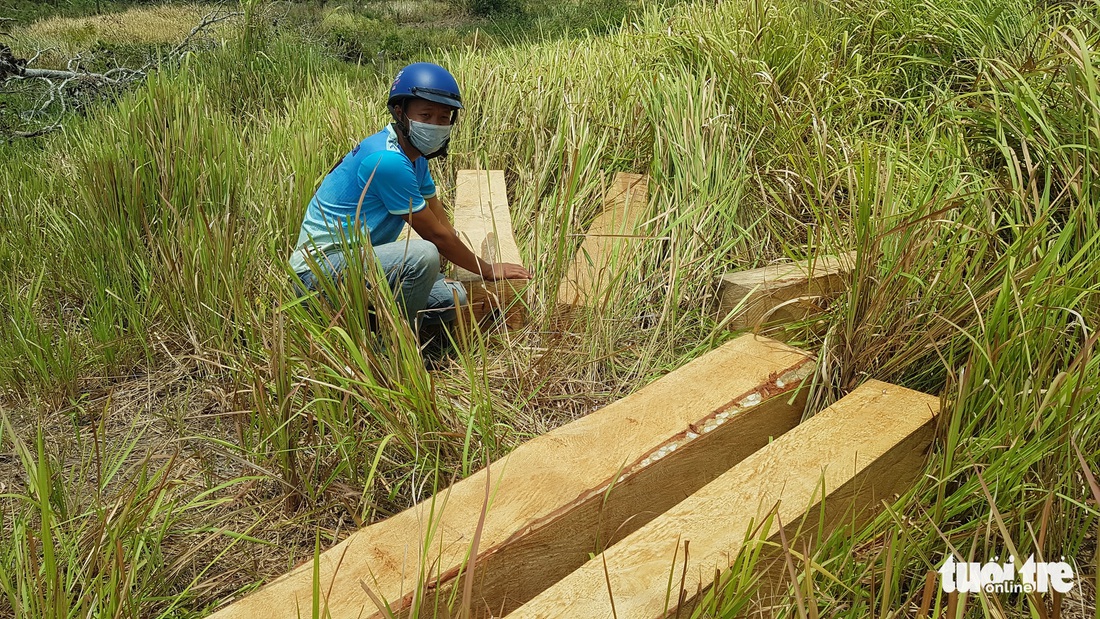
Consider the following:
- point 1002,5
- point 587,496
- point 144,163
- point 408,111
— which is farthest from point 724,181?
point 144,163

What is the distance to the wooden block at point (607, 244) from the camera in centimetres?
267

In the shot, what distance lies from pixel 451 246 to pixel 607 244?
0.58 meters

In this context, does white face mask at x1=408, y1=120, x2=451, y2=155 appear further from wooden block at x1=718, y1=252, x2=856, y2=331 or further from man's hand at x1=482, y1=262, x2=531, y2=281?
wooden block at x1=718, y1=252, x2=856, y2=331

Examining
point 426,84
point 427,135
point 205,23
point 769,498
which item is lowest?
point 769,498

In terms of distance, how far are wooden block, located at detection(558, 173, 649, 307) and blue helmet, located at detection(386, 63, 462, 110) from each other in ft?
2.35

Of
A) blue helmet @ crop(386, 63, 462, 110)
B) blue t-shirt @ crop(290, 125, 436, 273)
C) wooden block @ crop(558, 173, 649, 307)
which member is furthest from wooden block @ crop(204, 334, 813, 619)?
blue helmet @ crop(386, 63, 462, 110)

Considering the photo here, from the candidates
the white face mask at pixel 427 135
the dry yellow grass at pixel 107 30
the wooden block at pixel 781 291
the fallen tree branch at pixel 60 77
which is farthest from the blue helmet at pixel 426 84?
the dry yellow grass at pixel 107 30

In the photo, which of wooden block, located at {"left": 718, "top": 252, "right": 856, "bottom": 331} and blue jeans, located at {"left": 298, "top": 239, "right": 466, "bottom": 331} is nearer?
wooden block, located at {"left": 718, "top": 252, "right": 856, "bottom": 331}

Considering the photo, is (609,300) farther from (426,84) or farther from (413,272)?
(426,84)

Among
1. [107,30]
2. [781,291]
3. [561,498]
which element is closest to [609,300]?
[781,291]

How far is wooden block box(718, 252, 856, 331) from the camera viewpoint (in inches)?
91.4

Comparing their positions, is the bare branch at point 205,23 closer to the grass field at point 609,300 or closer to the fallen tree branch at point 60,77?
the fallen tree branch at point 60,77

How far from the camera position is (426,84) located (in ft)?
9.09

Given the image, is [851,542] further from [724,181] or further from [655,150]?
[655,150]
